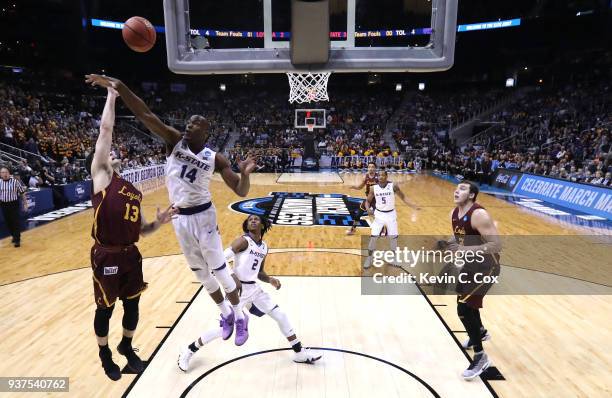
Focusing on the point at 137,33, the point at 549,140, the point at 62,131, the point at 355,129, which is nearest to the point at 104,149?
the point at 137,33

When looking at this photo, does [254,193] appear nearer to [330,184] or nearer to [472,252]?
[330,184]

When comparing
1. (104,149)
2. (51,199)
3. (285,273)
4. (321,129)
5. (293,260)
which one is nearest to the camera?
(104,149)

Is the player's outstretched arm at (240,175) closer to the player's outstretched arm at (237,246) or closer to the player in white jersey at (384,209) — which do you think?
the player's outstretched arm at (237,246)

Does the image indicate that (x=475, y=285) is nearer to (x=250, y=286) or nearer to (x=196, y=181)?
(x=250, y=286)

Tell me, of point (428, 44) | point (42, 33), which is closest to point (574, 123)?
point (428, 44)

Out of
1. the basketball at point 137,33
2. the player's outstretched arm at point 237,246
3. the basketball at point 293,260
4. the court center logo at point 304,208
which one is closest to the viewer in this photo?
the basketball at point 293,260

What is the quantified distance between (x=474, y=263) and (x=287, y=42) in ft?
12.8

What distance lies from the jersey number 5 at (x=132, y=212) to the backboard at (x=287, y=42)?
2681 millimetres

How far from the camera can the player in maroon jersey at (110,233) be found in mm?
3492

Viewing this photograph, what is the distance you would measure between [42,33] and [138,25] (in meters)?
28.8

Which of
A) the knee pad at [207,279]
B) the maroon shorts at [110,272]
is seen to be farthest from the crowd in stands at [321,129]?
the maroon shorts at [110,272]

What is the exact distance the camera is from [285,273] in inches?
304

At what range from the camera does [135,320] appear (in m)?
3.90

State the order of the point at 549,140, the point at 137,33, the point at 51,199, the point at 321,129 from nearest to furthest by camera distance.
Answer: the point at 137,33, the point at 51,199, the point at 549,140, the point at 321,129
